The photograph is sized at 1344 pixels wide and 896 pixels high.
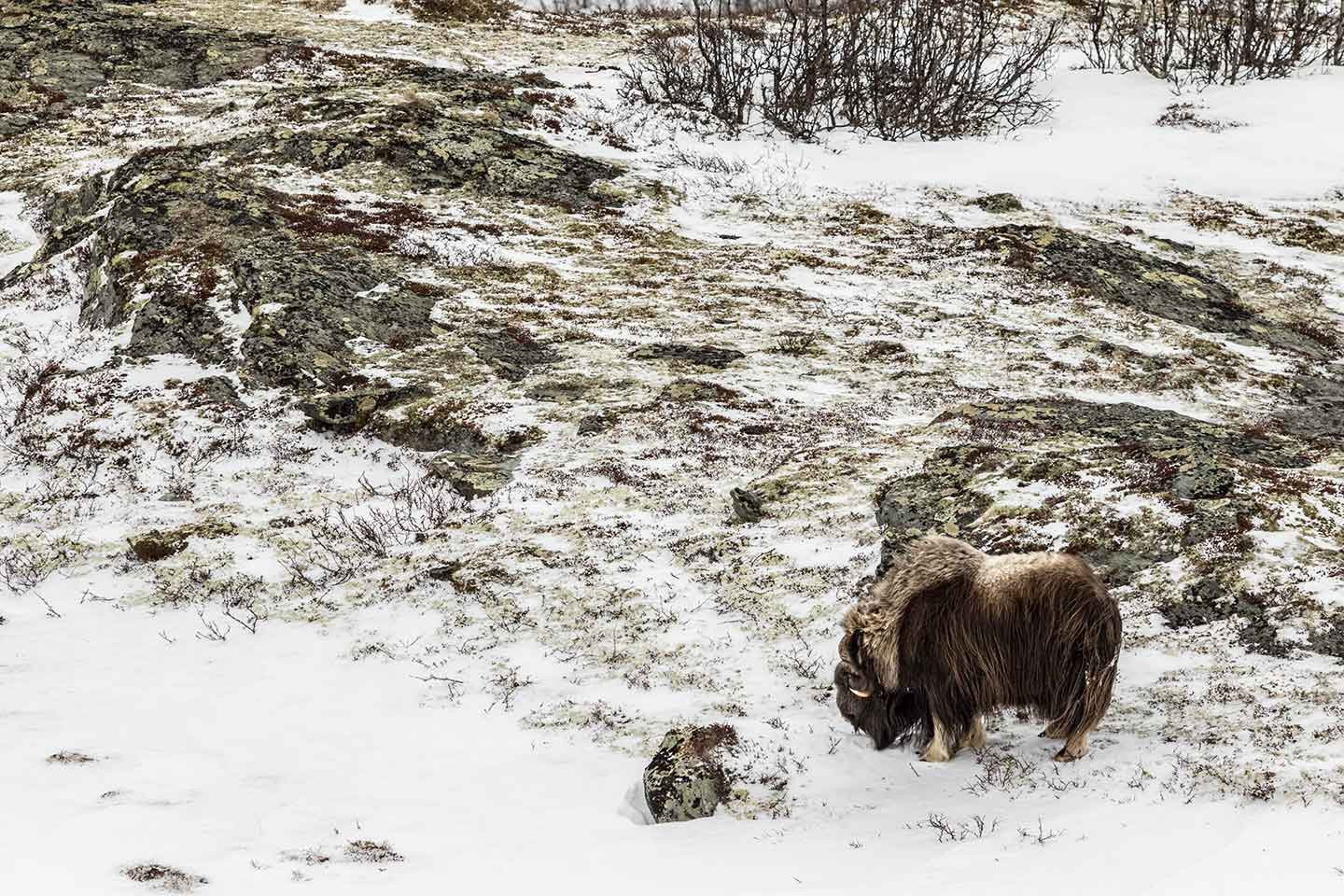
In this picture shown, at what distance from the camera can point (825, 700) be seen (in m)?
7.16

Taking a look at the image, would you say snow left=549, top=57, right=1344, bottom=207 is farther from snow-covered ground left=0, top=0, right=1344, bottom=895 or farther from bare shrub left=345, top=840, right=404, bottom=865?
bare shrub left=345, top=840, right=404, bottom=865

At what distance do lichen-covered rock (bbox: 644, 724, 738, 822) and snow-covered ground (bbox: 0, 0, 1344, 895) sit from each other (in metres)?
0.18

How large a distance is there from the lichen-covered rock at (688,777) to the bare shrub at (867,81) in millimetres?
20842

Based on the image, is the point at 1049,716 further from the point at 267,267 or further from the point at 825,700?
the point at 267,267

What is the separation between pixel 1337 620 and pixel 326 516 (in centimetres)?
905

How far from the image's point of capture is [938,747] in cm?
630

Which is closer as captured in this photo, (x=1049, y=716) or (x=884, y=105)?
(x=1049, y=716)

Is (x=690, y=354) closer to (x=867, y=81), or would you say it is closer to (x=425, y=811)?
(x=425, y=811)

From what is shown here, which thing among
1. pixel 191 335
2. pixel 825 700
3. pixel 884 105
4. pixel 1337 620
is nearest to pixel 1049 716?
pixel 825 700

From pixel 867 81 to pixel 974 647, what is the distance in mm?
22181

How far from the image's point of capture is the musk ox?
5.85 m

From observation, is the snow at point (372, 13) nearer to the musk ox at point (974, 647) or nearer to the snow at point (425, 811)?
the snow at point (425, 811)

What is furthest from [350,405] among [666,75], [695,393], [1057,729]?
[666,75]

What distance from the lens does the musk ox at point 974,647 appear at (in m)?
5.85
